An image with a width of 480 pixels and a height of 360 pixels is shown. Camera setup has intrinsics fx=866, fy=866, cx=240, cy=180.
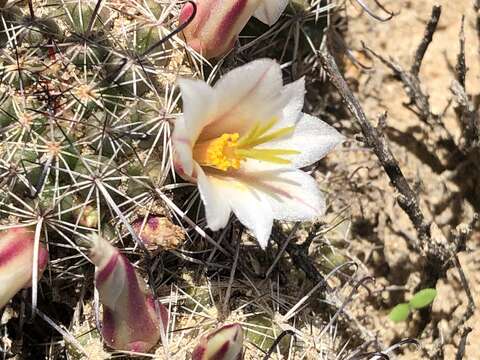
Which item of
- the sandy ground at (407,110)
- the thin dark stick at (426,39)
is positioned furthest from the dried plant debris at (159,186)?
the thin dark stick at (426,39)

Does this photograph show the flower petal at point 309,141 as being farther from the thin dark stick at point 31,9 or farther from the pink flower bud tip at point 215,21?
the thin dark stick at point 31,9

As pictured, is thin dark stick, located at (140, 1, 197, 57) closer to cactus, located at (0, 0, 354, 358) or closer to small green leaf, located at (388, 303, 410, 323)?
cactus, located at (0, 0, 354, 358)

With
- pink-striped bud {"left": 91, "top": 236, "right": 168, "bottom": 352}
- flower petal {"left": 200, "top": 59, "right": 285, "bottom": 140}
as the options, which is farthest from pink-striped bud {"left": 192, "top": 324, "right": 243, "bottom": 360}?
flower petal {"left": 200, "top": 59, "right": 285, "bottom": 140}

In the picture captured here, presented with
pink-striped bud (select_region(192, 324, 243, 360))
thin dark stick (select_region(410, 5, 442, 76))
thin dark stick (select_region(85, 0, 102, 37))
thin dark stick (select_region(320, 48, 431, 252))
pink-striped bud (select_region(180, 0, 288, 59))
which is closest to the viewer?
pink-striped bud (select_region(192, 324, 243, 360))

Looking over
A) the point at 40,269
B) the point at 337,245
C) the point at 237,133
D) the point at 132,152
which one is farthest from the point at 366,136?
the point at 40,269

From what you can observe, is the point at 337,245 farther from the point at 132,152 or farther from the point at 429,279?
the point at 132,152

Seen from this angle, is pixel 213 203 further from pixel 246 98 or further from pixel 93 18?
pixel 93 18
